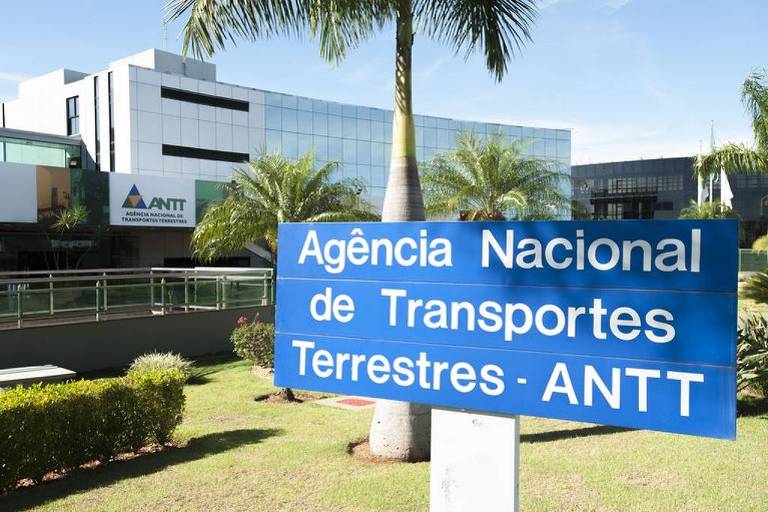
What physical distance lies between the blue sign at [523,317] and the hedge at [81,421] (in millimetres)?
4575

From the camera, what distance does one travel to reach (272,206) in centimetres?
1892

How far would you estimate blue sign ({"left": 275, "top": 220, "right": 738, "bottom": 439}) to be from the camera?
9.16 ft

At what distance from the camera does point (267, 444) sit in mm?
8391

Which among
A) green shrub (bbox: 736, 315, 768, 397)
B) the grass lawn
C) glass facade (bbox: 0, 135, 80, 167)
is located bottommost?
the grass lawn

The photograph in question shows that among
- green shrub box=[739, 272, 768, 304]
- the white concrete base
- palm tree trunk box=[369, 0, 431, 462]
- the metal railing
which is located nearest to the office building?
the metal railing

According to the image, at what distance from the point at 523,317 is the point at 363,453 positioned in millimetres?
5335

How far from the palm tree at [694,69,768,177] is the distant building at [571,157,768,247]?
6196cm

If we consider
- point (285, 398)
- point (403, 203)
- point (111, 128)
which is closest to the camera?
point (403, 203)

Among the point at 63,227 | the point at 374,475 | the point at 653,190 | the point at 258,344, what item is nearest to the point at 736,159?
the point at 258,344

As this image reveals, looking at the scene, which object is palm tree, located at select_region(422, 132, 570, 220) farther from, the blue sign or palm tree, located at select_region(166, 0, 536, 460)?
the blue sign

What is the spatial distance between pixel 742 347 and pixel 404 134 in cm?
634

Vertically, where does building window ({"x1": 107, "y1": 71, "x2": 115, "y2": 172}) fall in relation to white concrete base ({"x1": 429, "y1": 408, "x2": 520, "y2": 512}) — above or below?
above

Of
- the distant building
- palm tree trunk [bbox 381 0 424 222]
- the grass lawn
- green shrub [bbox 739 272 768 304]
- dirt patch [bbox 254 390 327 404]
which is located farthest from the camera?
the distant building

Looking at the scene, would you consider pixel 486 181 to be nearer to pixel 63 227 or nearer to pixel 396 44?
pixel 396 44
